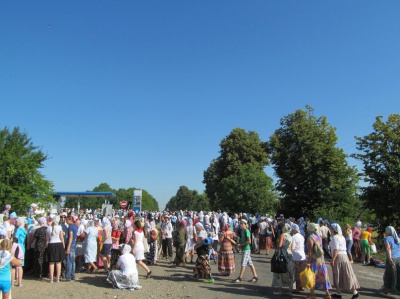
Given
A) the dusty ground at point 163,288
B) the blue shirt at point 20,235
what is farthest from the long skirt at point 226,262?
the blue shirt at point 20,235

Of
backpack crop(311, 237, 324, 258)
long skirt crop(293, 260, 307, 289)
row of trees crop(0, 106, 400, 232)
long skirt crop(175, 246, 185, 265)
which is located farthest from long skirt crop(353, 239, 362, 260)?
backpack crop(311, 237, 324, 258)

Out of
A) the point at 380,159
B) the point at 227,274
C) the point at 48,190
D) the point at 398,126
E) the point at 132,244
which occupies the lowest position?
the point at 227,274

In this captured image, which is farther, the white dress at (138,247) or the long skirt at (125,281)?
the white dress at (138,247)

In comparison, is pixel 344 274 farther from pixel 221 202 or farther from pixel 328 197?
pixel 221 202

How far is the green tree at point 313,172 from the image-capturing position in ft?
90.1

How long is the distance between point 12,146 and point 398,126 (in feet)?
82.3

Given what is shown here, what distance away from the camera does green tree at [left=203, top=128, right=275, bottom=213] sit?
39.5 m

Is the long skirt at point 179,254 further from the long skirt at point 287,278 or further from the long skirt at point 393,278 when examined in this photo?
the long skirt at point 393,278

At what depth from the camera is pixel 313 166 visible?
28.7m

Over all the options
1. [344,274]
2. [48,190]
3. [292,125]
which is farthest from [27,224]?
[292,125]

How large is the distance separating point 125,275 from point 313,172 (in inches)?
879

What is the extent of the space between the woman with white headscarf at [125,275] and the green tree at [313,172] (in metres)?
18.7

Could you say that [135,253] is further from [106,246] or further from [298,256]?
[298,256]

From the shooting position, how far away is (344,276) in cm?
830
